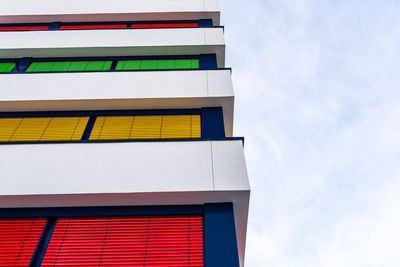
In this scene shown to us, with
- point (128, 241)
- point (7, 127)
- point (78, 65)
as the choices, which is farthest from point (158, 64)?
point (128, 241)

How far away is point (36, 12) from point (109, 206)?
805 cm

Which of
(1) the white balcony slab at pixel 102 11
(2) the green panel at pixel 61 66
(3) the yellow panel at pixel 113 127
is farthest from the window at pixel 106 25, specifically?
(3) the yellow panel at pixel 113 127

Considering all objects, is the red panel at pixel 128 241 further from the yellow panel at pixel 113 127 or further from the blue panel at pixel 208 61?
the blue panel at pixel 208 61

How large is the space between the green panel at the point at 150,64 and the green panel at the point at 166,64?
12 cm

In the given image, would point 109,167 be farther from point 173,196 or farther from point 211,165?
point 211,165

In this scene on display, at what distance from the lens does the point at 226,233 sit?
12.9 feet

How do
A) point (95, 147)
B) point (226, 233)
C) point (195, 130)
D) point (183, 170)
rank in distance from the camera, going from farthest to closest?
point (195, 130), point (95, 147), point (183, 170), point (226, 233)

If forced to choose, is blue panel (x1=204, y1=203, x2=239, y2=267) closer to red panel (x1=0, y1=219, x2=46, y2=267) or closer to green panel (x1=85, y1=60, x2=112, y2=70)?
red panel (x1=0, y1=219, x2=46, y2=267)

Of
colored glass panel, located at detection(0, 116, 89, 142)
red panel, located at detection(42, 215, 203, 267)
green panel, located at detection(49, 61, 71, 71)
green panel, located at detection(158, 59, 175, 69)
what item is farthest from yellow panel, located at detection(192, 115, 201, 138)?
green panel, located at detection(49, 61, 71, 71)

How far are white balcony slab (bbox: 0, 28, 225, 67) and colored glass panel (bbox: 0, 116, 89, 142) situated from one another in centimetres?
260

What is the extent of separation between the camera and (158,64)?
7609 mm

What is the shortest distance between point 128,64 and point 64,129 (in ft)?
9.21

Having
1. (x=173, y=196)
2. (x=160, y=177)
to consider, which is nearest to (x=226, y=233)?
(x=173, y=196)

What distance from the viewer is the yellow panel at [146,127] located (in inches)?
217
